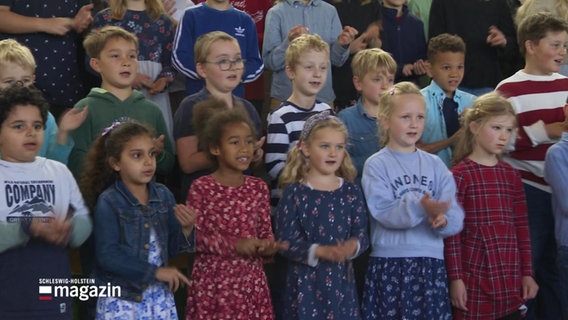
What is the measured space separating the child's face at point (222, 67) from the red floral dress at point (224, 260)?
0.87 metres

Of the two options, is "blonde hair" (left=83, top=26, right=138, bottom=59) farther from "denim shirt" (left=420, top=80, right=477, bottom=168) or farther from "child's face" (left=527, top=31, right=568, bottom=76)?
"child's face" (left=527, top=31, right=568, bottom=76)

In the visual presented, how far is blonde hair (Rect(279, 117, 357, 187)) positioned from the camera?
5.04 metres

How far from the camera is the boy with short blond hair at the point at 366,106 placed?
5.69 metres

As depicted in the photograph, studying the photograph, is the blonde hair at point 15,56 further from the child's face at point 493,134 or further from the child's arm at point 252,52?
the child's face at point 493,134

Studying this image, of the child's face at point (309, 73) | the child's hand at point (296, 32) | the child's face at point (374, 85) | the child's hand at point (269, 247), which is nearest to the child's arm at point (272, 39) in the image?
the child's hand at point (296, 32)

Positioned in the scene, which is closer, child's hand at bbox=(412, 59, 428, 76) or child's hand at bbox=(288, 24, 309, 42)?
child's hand at bbox=(288, 24, 309, 42)

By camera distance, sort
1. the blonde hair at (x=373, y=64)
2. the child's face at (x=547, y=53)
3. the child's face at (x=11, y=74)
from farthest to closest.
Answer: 1. the child's face at (x=547, y=53)
2. the blonde hair at (x=373, y=64)
3. the child's face at (x=11, y=74)

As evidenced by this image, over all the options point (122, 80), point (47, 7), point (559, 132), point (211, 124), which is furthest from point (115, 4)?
point (559, 132)

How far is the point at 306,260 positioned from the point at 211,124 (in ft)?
2.97

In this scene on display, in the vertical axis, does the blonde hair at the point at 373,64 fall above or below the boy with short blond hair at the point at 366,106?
above

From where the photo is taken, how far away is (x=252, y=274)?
4801 millimetres

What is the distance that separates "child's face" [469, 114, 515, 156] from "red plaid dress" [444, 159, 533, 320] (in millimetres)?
103

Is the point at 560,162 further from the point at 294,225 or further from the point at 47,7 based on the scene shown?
the point at 47,7

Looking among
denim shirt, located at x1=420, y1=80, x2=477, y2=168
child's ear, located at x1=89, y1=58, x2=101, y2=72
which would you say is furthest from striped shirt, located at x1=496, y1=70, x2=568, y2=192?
child's ear, located at x1=89, y1=58, x2=101, y2=72
